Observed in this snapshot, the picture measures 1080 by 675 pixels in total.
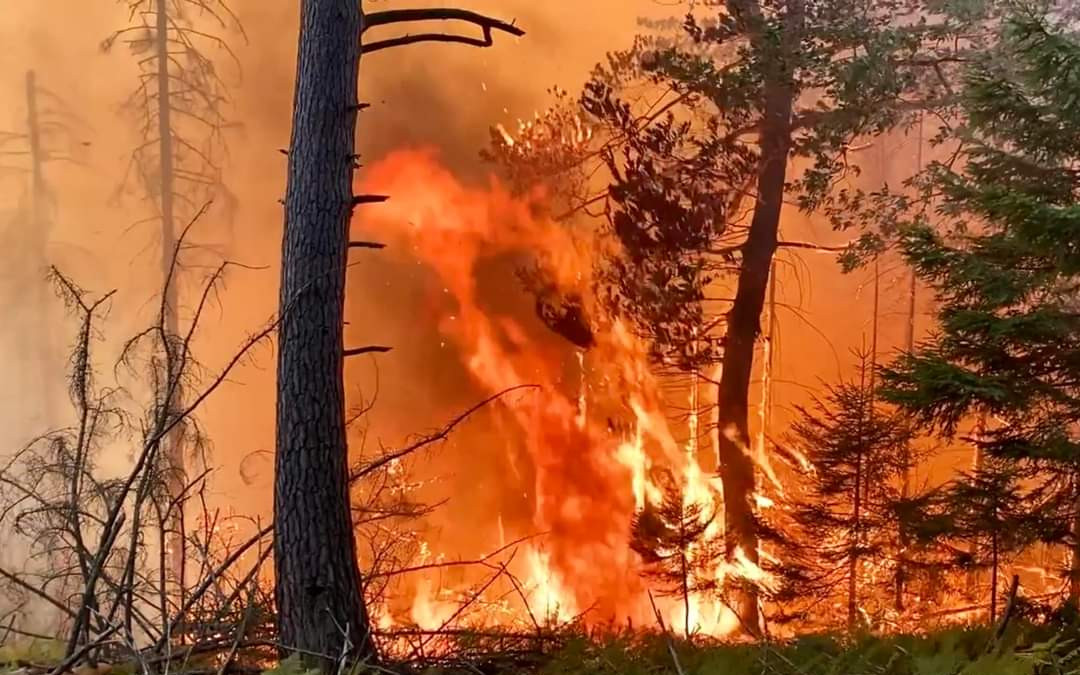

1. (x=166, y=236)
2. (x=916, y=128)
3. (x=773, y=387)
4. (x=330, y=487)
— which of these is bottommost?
(x=330, y=487)

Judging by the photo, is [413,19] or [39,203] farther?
[39,203]

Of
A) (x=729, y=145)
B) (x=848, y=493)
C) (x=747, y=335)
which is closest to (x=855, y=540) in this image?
(x=848, y=493)

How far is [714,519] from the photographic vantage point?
5273mm

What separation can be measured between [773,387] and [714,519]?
3.06 feet

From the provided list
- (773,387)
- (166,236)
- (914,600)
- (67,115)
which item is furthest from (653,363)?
(67,115)

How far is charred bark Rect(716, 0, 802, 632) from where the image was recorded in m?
5.20

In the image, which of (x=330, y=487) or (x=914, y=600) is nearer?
(x=330, y=487)

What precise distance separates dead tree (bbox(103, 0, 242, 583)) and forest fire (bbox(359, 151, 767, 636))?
121 centimetres

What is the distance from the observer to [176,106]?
5660mm

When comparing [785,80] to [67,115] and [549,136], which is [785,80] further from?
[67,115]

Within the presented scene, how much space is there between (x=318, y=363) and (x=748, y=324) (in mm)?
2907

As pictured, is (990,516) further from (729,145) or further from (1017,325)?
(729,145)

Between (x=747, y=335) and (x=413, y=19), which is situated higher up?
(x=413, y=19)

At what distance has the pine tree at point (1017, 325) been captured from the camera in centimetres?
367
